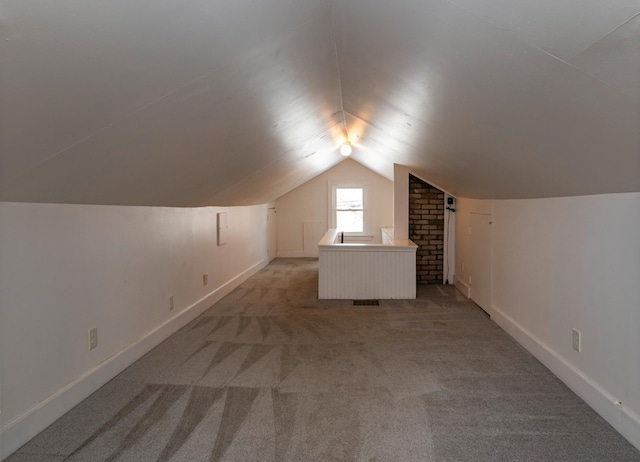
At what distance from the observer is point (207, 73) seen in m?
1.93

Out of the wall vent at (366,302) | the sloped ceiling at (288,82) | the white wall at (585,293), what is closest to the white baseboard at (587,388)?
the white wall at (585,293)

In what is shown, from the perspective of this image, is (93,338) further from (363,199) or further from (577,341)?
(363,199)

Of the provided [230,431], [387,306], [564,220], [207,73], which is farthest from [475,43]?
[387,306]

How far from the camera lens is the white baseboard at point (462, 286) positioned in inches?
212

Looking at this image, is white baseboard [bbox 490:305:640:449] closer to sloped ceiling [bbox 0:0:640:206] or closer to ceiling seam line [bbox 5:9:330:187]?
sloped ceiling [bbox 0:0:640:206]

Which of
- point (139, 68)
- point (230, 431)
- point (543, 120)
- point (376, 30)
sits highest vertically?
point (376, 30)

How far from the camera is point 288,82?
8.80ft

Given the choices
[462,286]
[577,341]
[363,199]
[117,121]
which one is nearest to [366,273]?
[462,286]

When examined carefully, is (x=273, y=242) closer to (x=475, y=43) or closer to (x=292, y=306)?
(x=292, y=306)

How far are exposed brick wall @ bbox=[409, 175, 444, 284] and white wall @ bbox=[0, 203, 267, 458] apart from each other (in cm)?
384

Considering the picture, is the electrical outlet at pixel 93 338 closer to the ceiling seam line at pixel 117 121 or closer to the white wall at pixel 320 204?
the ceiling seam line at pixel 117 121

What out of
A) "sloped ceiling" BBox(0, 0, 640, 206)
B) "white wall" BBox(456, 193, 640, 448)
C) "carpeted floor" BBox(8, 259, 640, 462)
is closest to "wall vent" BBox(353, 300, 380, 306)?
"carpeted floor" BBox(8, 259, 640, 462)

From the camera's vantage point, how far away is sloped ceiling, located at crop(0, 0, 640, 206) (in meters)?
1.23

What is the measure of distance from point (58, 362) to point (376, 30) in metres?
2.54
